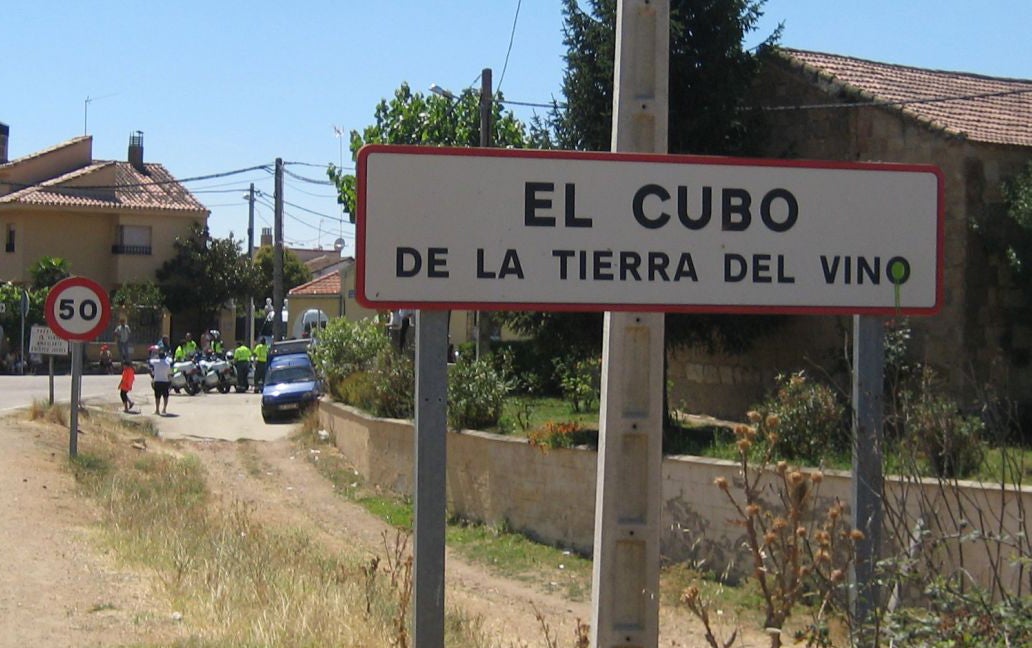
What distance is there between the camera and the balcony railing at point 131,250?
5162cm

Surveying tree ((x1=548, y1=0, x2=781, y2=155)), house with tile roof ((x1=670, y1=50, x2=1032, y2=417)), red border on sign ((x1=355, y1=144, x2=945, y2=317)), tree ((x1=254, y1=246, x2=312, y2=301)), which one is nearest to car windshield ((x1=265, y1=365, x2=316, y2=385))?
house with tile roof ((x1=670, y1=50, x2=1032, y2=417))

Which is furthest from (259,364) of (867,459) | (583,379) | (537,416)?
(867,459)

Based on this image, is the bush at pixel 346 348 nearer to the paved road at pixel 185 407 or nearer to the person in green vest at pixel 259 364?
the paved road at pixel 185 407

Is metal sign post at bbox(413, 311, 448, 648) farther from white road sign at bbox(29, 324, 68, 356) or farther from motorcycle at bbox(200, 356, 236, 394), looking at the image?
motorcycle at bbox(200, 356, 236, 394)

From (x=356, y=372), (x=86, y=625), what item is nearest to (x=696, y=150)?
(x=356, y=372)

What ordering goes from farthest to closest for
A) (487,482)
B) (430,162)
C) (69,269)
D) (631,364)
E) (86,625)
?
(69,269) → (487,482) → (86,625) → (631,364) → (430,162)

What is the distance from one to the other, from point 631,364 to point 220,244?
5024cm

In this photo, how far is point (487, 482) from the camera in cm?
1552

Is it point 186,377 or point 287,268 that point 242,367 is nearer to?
point 186,377

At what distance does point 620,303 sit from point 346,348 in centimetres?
2096

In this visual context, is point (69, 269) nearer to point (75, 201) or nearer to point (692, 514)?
point (75, 201)

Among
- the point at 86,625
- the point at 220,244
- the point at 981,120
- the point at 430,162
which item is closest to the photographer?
the point at 430,162

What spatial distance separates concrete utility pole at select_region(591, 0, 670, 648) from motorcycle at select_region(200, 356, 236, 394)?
3179 cm

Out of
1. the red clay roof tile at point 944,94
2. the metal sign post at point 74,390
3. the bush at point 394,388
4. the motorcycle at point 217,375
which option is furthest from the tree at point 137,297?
the red clay roof tile at point 944,94
